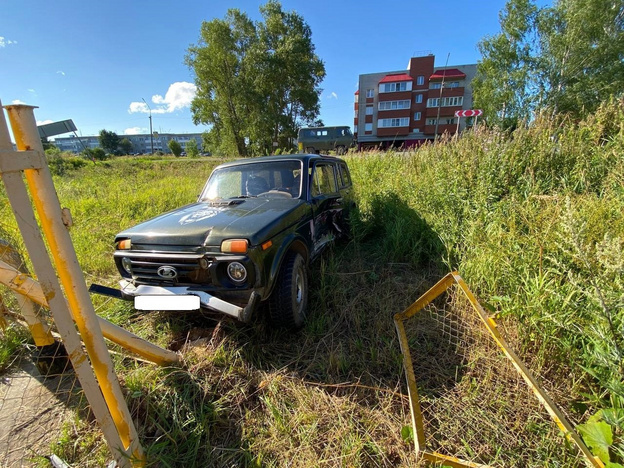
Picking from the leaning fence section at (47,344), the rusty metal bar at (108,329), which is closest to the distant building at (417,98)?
the rusty metal bar at (108,329)

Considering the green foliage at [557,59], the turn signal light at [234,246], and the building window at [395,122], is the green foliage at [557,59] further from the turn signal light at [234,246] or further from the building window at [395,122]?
the building window at [395,122]

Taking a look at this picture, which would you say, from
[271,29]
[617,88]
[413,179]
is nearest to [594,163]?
[413,179]

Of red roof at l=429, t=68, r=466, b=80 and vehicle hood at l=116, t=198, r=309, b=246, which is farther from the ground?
red roof at l=429, t=68, r=466, b=80

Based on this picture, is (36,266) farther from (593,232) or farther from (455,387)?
(593,232)

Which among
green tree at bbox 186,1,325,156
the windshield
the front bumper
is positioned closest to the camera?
the front bumper

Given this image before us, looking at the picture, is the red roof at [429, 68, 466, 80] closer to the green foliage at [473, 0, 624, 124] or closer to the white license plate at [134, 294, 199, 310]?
the green foliage at [473, 0, 624, 124]

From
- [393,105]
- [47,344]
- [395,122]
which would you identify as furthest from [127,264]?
[393,105]

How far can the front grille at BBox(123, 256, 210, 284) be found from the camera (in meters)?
2.16

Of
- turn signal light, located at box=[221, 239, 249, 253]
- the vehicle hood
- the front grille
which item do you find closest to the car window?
the vehicle hood

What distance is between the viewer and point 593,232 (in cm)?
205

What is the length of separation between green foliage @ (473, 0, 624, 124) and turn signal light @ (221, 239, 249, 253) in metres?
15.5

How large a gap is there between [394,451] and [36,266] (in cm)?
203

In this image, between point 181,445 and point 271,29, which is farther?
point 271,29

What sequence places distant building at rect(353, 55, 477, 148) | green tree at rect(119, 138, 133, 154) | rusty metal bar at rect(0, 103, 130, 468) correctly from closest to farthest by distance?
rusty metal bar at rect(0, 103, 130, 468), distant building at rect(353, 55, 477, 148), green tree at rect(119, 138, 133, 154)
